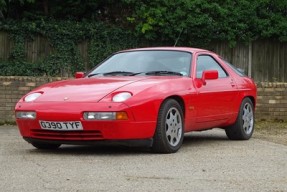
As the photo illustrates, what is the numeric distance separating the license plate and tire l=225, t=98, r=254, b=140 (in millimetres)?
3181

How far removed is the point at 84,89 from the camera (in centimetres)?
818

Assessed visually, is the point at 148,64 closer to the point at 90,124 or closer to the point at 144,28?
the point at 90,124

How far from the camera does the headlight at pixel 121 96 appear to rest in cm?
782

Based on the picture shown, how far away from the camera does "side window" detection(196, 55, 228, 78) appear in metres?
9.44

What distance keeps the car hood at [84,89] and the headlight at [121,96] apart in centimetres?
13

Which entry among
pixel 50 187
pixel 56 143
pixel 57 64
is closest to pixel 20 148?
pixel 56 143

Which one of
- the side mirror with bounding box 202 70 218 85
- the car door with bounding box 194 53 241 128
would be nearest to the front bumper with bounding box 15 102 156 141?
the car door with bounding box 194 53 241 128

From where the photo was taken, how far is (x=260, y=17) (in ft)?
71.8

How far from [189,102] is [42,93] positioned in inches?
74.7

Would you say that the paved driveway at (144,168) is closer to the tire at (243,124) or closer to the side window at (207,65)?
the tire at (243,124)

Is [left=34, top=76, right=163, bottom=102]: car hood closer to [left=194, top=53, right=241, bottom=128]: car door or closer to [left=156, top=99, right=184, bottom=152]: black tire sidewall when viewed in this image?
[left=156, top=99, right=184, bottom=152]: black tire sidewall

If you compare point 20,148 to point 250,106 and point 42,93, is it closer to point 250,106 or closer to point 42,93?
point 42,93

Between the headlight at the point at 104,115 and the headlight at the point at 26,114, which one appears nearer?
the headlight at the point at 104,115

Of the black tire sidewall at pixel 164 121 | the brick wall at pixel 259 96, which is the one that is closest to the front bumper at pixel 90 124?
the black tire sidewall at pixel 164 121
